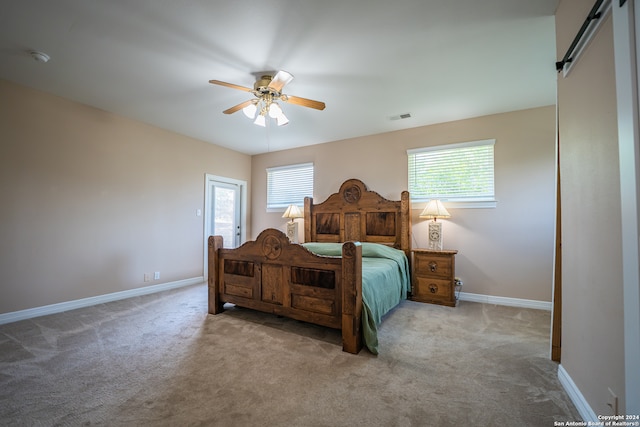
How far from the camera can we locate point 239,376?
1.82m

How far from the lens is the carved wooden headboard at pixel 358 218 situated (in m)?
3.95

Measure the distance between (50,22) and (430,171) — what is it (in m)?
4.30

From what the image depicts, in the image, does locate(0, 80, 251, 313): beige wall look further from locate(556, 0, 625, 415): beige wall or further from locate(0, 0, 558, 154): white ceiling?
locate(556, 0, 625, 415): beige wall

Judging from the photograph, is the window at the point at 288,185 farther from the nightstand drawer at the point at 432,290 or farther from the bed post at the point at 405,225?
the nightstand drawer at the point at 432,290

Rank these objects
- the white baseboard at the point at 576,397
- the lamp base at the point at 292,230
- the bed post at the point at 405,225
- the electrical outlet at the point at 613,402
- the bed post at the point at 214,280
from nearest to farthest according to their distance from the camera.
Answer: the electrical outlet at the point at 613,402 → the white baseboard at the point at 576,397 → the bed post at the point at 214,280 → the bed post at the point at 405,225 → the lamp base at the point at 292,230

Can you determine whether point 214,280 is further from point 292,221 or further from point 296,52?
point 296,52

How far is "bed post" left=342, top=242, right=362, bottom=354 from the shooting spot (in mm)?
2154

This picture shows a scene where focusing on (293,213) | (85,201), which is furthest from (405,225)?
(85,201)

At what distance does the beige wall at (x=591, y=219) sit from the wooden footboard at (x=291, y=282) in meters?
1.36

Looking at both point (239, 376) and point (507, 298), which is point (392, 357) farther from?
point (507, 298)

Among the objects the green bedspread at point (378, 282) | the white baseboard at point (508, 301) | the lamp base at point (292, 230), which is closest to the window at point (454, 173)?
the green bedspread at point (378, 282)

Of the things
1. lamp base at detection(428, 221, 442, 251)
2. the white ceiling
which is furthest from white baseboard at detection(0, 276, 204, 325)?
lamp base at detection(428, 221, 442, 251)

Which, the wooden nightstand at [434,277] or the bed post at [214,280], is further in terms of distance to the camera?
the wooden nightstand at [434,277]

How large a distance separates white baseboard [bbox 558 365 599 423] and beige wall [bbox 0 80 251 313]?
4788mm
